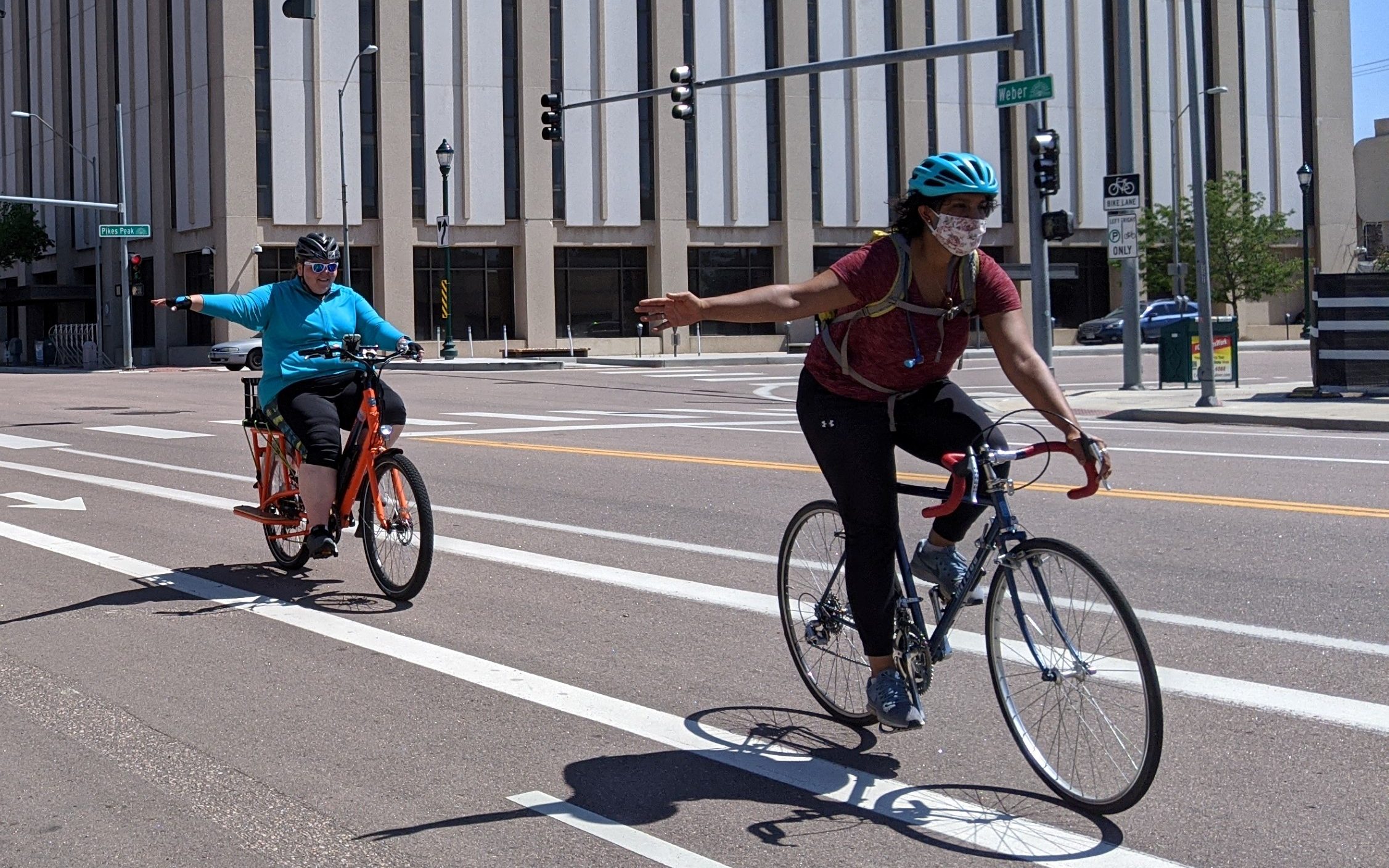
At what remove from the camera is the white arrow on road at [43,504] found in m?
11.7

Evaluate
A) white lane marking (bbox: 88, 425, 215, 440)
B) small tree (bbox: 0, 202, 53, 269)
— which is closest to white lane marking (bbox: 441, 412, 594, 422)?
white lane marking (bbox: 88, 425, 215, 440)

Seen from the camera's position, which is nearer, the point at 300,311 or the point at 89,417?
the point at 300,311

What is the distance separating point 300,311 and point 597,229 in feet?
152

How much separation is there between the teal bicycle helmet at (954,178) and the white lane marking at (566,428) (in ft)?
→ 44.1

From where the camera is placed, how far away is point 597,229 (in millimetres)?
53844

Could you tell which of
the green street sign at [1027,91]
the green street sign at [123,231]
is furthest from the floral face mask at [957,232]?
the green street sign at [123,231]

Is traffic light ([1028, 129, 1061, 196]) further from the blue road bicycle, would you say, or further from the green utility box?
the blue road bicycle

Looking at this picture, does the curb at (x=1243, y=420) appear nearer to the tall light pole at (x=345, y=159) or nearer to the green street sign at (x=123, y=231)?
the tall light pole at (x=345, y=159)

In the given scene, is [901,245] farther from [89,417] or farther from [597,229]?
[597,229]

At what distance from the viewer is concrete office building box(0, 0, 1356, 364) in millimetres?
50594

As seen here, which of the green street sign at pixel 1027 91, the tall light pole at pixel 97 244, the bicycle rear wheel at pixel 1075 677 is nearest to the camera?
the bicycle rear wheel at pixel 1075 677

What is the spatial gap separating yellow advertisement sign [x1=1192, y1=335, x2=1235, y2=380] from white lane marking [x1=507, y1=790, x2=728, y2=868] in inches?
852

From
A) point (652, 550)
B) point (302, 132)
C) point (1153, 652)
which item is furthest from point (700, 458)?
point (302, 132)

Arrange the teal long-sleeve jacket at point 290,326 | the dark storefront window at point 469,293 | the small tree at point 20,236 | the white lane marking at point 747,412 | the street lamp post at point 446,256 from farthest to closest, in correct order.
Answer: the small tree at point 20,236 < the dark storefront window at point 469,293 < the street lamp post at point 446,256 < the white lane marking at point 747,412 < the teal long-sleeve jacket at point 290,326
